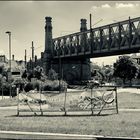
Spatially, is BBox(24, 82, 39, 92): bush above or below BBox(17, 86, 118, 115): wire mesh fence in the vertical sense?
above

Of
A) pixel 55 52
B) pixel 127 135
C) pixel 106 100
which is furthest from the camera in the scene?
pixel 55 52

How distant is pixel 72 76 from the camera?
5374 inches

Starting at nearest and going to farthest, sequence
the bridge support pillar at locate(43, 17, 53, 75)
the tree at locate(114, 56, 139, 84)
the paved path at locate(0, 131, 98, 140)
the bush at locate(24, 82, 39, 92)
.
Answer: the paved path at locate(0, 131, 98, 140), the bush at locate(24, 82, 39, 92), the tree at locate(114, 56, 139, 84), the bridge support pillar at locate(43, 17, 53, 75)

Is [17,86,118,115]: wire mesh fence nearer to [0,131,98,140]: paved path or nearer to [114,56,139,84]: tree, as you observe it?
[0,131,98,140]: paved path

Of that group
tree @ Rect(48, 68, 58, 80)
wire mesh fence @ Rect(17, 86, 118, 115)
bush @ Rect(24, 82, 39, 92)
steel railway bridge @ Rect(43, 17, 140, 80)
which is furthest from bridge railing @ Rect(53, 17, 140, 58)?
wire mesh fence @ Rect(17, 86, 118, 115)

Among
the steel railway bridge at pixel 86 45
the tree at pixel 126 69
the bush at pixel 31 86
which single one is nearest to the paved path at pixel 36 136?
the bush at pixel 31 86

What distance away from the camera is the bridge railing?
9469 centimetres

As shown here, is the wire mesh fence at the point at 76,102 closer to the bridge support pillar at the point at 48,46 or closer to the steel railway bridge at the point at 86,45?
the steel railway bridge at the point at 86,45

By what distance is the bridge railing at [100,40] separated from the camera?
3728 inches

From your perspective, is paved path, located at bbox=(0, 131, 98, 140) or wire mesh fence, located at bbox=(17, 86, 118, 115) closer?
paved path, located at bbox=(0, 131, 98, 140)

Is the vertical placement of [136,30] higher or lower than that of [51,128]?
higher

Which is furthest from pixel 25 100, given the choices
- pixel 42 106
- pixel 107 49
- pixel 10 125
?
pixel 107 49

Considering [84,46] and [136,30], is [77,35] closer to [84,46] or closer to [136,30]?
[84,46]

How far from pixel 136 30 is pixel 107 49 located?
594 inches
